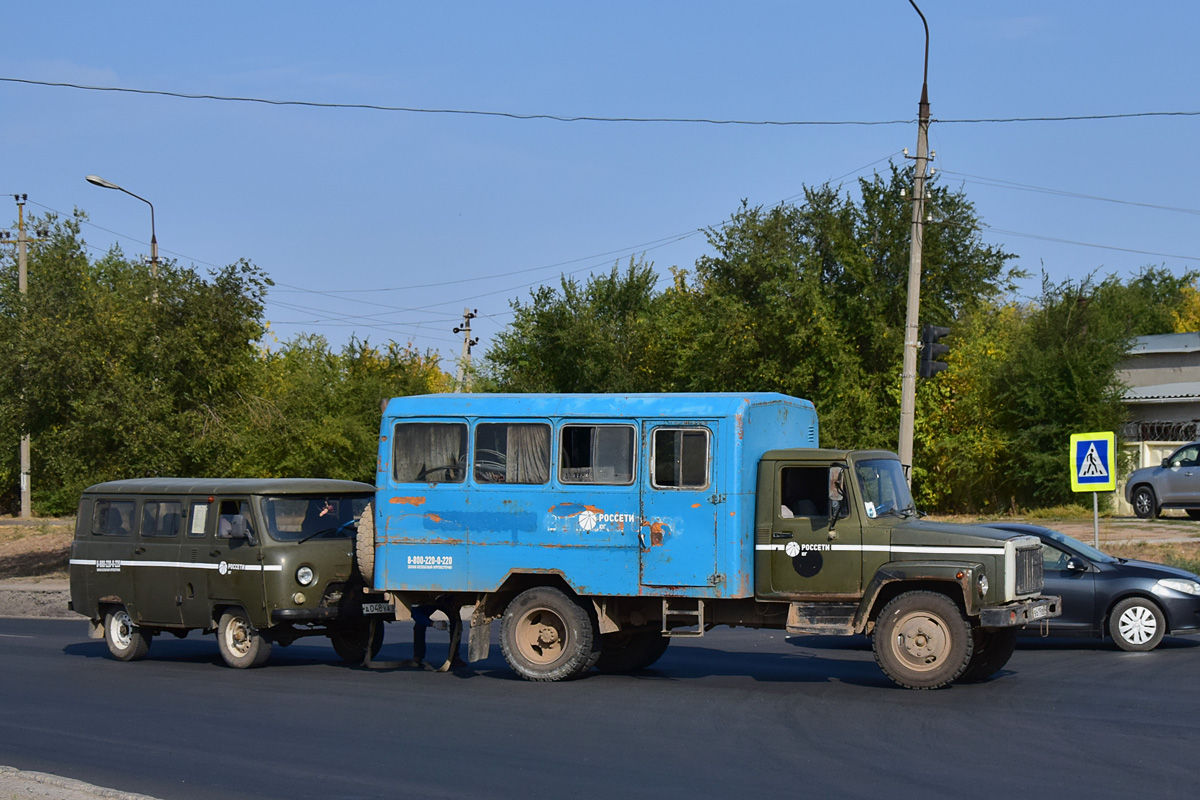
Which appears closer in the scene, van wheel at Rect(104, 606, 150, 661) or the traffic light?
van wheel at Rect(104, 606, 150, 661)

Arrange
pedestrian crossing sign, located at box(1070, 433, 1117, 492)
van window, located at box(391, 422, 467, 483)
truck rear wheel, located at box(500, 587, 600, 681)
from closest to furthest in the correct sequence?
1. truck rear wheel, located at box(500, 587, 600, 681)
2. van window, located at box(391, 422, 467, 483)
3. pedestrian crossing sign, located at box(1070, 433, 1117, 492)

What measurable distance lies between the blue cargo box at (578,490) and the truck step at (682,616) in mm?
217

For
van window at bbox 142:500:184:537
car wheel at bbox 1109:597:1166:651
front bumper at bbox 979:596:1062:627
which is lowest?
car wheel at bbox 1109:597:1166:651

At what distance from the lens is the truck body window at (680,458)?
40.1ft

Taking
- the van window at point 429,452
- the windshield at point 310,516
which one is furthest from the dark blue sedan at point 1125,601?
the windshield at point 310,516

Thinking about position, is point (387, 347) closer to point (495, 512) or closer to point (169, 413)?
→ point (169, 413)

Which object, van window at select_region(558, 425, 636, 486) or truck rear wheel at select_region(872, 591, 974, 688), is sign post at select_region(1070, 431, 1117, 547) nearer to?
truck rear wheel at select_region(872, 591, 974, 688)

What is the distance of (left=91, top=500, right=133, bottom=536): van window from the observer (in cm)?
1513

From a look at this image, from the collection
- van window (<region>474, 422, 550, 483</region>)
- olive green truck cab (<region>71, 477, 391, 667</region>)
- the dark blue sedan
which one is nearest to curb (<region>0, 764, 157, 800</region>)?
van window (<region>474, 422, 550, 483</region>)

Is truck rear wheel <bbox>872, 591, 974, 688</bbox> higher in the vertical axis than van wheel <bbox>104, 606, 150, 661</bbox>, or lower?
higher

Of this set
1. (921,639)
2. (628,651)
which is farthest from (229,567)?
(921,639)

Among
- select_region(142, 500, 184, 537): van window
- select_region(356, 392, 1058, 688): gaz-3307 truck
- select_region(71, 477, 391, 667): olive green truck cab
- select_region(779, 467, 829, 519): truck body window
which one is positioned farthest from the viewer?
select_region(142, 500, 184, 537): van window

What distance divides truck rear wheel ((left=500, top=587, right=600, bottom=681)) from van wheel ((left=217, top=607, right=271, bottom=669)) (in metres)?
3.03

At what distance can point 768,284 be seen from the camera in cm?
3853
